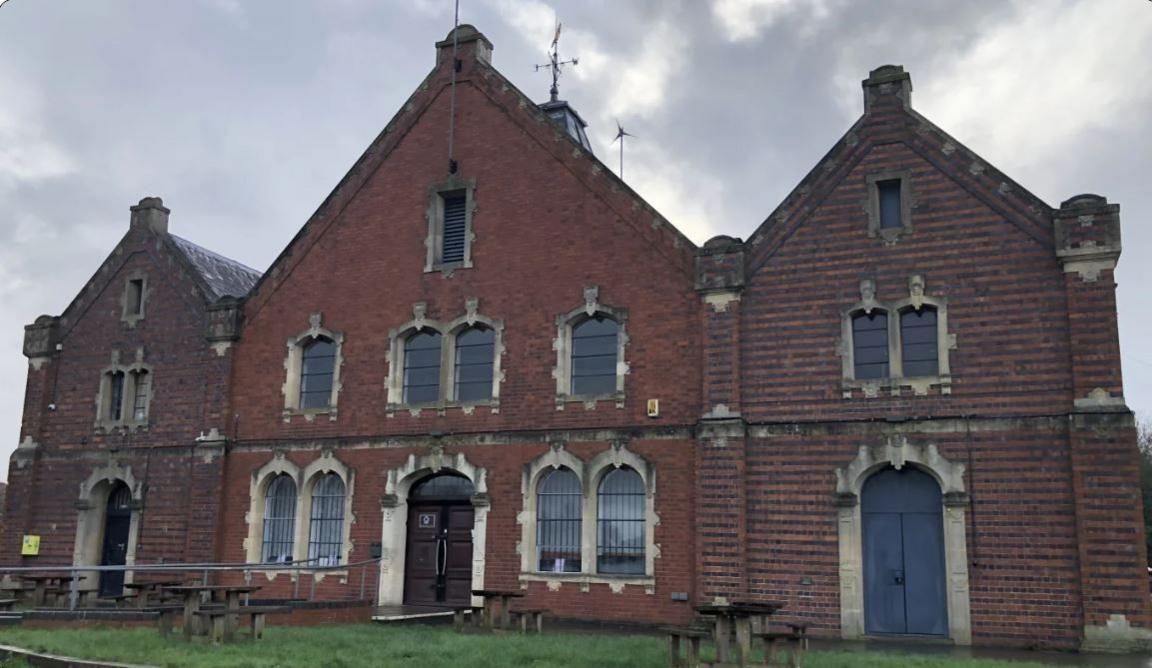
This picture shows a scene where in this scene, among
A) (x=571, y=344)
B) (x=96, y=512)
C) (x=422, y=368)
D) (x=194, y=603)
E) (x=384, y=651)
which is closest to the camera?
(x=384, y=651)

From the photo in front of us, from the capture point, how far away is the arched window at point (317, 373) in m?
A: 23.8

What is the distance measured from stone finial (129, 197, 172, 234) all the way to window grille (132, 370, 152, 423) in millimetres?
3812

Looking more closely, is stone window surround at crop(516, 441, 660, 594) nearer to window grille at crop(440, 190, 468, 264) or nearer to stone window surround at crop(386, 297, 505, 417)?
stone window surround at crop(386, 297, 505, 417)

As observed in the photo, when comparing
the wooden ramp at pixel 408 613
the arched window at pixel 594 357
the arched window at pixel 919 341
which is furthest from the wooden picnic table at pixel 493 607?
the arched window at pixel 919 341

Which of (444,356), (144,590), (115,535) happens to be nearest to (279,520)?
(144,590)

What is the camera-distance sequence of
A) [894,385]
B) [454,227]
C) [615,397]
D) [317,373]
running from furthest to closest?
[317,373]
[454,227]
[615,397]
[894,385]

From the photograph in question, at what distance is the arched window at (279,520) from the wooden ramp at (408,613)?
135 inches

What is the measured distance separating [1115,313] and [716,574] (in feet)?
26.0

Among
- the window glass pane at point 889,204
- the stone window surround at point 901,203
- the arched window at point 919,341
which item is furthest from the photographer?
the window glass pane at point 889,204

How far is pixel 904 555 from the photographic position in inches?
708

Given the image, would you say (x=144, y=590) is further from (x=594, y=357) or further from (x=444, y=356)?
(x=594, y=357)

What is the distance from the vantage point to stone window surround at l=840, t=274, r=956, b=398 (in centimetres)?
1817

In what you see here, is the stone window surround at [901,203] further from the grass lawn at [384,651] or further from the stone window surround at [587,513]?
the grass lawn at [384,651]

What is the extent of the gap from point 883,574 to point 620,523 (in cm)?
493
